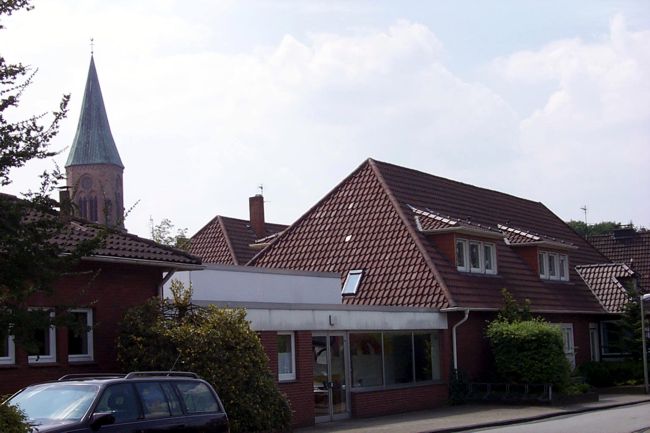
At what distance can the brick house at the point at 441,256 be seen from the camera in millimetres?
31281

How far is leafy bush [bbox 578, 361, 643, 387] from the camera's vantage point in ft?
124

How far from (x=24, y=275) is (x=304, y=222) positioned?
2586cm

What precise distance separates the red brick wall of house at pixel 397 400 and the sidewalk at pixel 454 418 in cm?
44

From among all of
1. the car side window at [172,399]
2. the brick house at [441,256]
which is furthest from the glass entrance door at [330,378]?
the car side window at [172,399]

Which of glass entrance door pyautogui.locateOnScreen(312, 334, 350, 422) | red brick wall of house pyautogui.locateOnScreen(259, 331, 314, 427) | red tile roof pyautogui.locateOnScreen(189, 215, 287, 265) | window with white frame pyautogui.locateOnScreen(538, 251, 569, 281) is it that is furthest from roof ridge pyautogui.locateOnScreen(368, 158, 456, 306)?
red tile roof pyautogui.locateOnScreen(189, 215, 287, 265)

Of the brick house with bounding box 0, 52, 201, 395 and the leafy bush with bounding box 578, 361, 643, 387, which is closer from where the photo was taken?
the brick house with bounding box 0, 52, 201, 395

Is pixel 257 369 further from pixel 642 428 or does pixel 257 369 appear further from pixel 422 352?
pixel 422 352

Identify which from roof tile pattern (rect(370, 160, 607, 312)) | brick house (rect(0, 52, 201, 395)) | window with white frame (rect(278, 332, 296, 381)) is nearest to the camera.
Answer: brick house (rect(0, 52, 201, 395))

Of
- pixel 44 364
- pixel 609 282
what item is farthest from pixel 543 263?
pixel 44 364

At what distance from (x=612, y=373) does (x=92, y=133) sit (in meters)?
73.5

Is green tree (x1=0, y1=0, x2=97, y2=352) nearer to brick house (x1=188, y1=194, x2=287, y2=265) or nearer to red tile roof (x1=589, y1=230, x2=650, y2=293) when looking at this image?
brick house (x1=188, y1=194, x2=287, y2=265)

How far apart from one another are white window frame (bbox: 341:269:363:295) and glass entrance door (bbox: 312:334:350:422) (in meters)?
6.32

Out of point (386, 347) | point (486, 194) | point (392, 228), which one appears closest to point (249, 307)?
point (386, 347)

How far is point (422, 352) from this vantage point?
29.9 m
